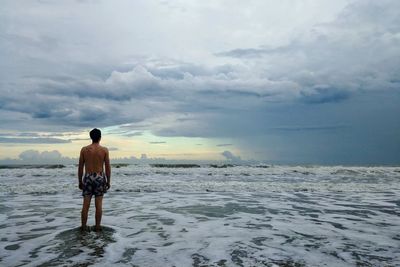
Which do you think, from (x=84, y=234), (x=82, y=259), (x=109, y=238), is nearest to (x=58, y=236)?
(x=84, y=234)

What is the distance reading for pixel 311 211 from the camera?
12469 millimetres

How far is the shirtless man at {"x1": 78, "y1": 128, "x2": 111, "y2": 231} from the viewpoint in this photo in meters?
9.19

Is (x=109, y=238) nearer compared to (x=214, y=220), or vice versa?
(x=109, y=238)

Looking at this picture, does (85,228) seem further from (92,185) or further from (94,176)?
(94,176)

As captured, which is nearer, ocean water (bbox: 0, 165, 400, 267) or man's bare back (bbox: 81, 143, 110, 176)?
ocean water (bbox: 0, 165, 400, 267)

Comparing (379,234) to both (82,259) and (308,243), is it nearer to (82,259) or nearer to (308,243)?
(308,243)

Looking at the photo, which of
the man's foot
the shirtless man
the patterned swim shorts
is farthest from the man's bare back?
the man's foot

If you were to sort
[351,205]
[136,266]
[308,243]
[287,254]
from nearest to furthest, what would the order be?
[136,266], [287,254], [308,243], [351,205]

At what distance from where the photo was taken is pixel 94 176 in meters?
9.26

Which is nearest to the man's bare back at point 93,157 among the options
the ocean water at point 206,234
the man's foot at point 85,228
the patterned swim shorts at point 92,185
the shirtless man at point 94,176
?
the shirtless man at point 94,176

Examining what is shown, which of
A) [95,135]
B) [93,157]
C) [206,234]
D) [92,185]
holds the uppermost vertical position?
[95,135]

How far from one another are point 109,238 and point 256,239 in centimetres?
345

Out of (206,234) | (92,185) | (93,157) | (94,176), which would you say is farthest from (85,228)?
(206,234)

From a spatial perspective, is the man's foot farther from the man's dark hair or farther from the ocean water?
the man's dark hair
